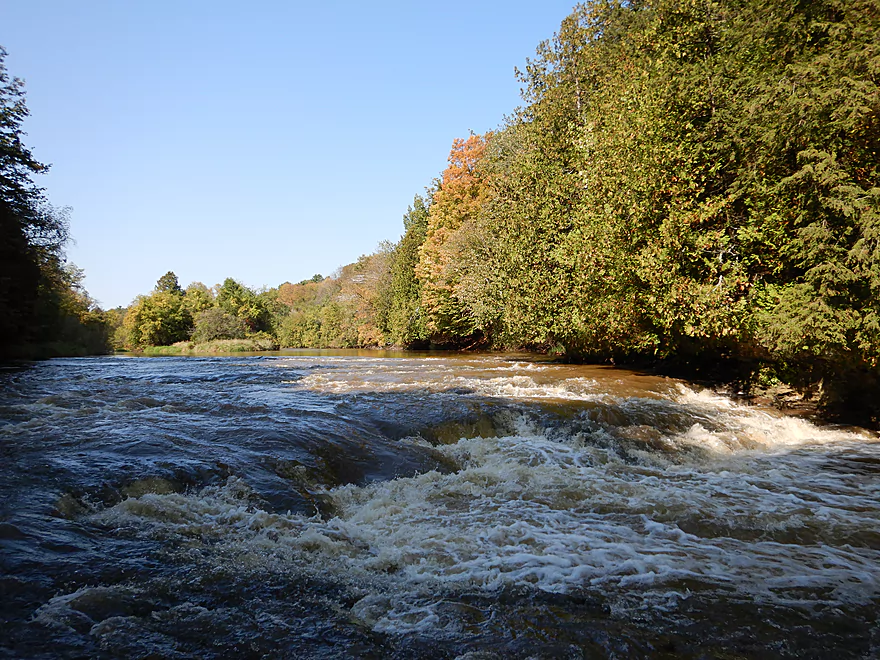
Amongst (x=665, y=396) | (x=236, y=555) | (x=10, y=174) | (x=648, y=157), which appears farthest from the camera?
(x=10, y=174)

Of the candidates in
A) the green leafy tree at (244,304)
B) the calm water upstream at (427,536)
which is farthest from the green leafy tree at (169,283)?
the calm water upstream at (427,536)

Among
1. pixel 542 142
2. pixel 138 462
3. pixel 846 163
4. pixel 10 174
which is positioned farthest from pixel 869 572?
pixel 10 174

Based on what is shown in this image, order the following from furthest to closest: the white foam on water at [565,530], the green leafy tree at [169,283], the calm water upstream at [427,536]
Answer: the green leafy tree at [169,283] < the white foam on water at [565,530] < the calm water upstream at [427,536]

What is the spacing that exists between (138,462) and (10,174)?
2428 cm

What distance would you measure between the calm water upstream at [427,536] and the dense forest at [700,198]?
9.49ft

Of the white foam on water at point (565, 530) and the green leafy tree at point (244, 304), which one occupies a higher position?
the green leafy tree at point (244, 304)

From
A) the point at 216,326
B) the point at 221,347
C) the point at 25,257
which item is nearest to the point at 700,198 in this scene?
the point at 25,257

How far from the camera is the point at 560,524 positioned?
196 inches

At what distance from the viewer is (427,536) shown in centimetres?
466

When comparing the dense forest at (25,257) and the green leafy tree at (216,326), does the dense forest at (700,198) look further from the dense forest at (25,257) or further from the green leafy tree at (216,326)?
the green leafy tree at (216,326)

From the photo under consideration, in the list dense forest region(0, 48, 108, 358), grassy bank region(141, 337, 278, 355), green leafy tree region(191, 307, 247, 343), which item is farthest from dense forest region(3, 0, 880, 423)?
green leafy tree region(191, 307, 247, 343)

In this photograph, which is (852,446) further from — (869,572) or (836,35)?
(836,35)

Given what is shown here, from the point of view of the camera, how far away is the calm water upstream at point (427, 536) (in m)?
3.07

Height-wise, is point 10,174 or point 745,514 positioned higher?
point 10,174
